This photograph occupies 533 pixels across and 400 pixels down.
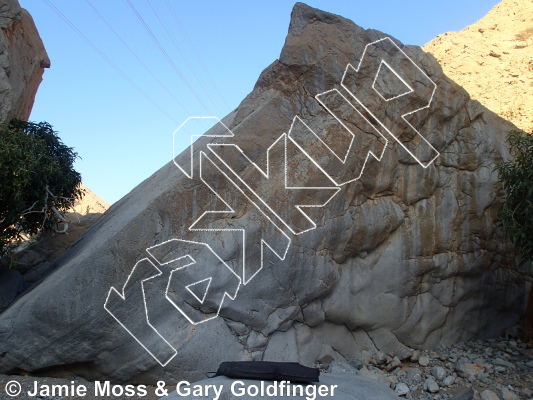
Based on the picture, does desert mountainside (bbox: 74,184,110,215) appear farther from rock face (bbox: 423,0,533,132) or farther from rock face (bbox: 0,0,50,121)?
rock face (bbox: 423,0,533,132)

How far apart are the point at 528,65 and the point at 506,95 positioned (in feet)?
2.65

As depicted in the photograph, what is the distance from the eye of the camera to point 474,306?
828 cm

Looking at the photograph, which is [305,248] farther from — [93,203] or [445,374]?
[93,203]

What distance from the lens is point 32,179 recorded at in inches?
309

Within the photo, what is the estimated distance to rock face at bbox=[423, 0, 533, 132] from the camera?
10.4 m

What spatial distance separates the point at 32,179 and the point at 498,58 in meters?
9.99

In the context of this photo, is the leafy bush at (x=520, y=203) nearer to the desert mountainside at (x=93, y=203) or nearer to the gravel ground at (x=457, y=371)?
the gravel ground at (x=457, y=371)

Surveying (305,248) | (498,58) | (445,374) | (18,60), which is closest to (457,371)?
(445,374)

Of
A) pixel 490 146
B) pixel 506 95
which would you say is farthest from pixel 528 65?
pixel 490 146

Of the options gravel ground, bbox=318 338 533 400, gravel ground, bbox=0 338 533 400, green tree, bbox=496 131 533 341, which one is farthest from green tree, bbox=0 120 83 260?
green tree, bbox=496 131 533 341

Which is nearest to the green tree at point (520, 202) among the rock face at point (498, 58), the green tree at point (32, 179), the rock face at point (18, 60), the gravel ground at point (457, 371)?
the gravel ground at point (457, 371)

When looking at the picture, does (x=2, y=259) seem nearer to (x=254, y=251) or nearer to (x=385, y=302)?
(x=254, y=251)

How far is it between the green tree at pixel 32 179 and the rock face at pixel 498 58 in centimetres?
870

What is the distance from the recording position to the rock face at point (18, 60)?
9.48m
